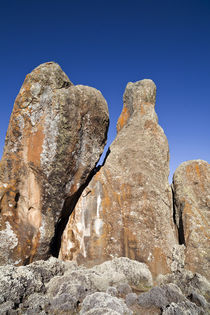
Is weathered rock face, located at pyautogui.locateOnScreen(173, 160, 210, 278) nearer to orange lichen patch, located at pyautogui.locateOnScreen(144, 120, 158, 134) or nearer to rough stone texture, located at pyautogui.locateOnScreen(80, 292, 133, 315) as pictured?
orange lichen patch, located at pyautogui.locateOnScreen(144, 120, 158, 134)

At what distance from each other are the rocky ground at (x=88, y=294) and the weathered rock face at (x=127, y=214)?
105 centimetres

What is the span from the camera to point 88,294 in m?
5.86

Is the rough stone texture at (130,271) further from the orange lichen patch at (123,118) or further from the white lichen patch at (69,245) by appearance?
the orange lichen patch at (123,118)

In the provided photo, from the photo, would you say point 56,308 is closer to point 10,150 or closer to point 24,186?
point 24,186

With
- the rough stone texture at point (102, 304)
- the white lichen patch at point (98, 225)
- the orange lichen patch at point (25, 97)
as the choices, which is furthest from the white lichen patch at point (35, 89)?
the rough stone texture at point (102, 304)

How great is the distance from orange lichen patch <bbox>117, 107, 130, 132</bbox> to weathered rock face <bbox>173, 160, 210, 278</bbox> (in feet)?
12.8

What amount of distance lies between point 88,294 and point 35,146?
17.0 ft

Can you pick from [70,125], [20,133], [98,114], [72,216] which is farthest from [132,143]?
[20,133]

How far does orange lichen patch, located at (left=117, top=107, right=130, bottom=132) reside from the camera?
508 inches

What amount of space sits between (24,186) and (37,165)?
90 cm

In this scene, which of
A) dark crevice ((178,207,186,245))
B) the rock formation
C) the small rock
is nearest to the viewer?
the small rock

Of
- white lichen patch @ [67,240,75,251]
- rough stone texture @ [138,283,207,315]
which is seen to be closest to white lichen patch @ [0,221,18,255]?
white lichen patch @ [67,240,75,251]

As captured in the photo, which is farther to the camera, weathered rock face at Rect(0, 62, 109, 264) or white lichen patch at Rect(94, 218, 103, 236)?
white lichen patch at Rect(94, 218, 103, 236)

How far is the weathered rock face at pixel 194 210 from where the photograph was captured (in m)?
8.91
